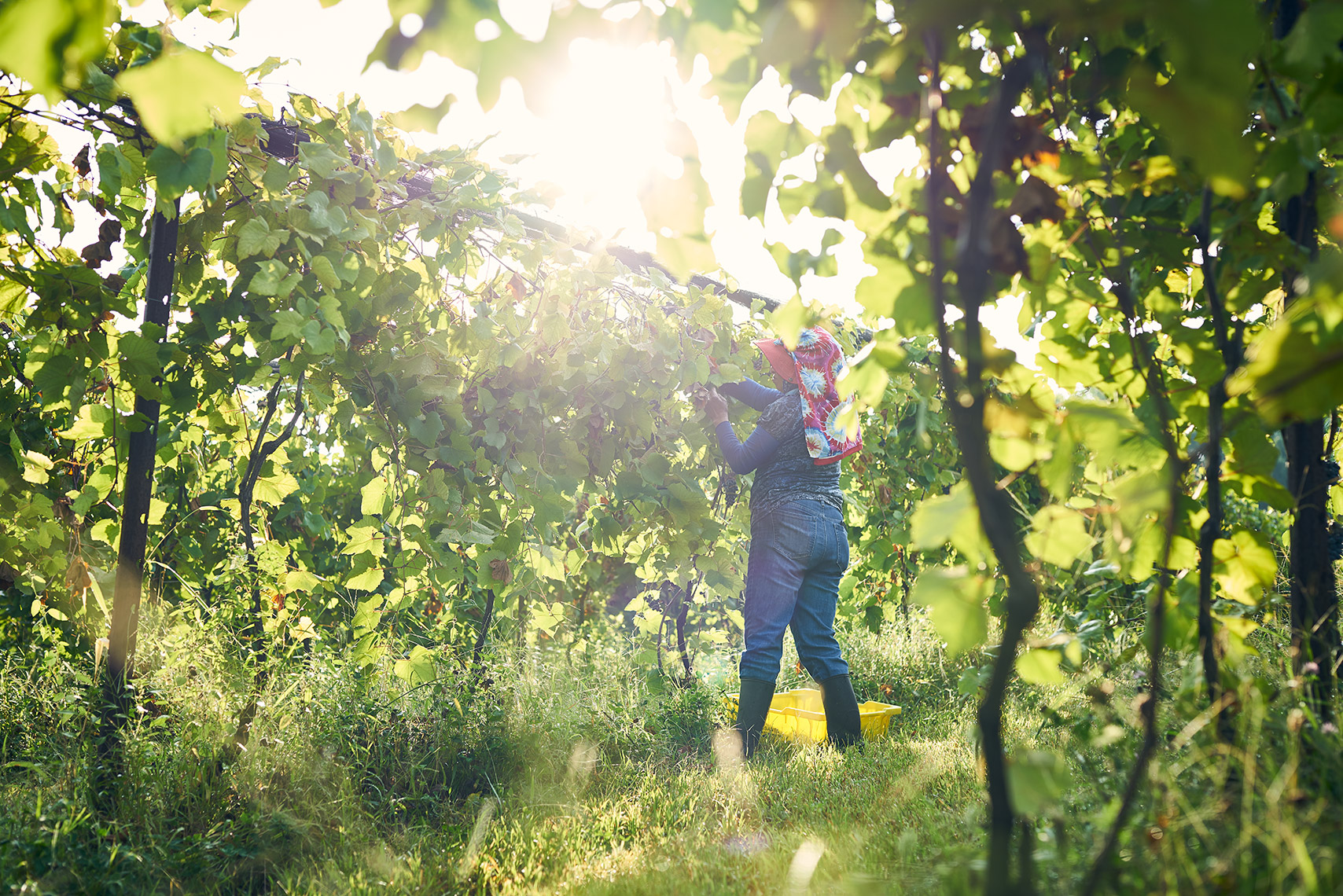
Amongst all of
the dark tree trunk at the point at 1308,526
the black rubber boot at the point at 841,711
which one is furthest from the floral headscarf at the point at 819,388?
the dark tree trunk at the point at 1308,526

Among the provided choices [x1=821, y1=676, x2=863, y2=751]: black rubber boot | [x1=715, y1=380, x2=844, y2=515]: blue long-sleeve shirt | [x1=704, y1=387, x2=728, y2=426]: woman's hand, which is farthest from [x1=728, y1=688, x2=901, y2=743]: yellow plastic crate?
[x1=704, y1=387, x2=728, y2=426]: woman's hand

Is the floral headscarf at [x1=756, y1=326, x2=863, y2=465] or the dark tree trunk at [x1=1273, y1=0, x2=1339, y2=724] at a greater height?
the floral headscarf at [x1=756, y1=326, x2=863, y2=465]

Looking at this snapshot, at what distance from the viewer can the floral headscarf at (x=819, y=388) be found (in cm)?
292

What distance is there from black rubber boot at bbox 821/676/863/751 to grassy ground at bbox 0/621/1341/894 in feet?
0.52

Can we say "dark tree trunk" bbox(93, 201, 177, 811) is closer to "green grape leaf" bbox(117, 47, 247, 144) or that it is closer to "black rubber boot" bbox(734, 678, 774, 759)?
"green grape leaf" bbox(117, 47, 247, 144)

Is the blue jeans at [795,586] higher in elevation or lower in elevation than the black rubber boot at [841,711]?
higher

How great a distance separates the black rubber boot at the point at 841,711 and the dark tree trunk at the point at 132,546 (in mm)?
2368

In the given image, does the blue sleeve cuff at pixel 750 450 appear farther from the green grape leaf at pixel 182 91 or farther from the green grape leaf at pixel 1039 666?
the green grape leaf at pixel 182 91

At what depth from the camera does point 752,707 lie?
288cm

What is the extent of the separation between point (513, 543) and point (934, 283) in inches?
75.9

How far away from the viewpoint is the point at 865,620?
4883 millimetres

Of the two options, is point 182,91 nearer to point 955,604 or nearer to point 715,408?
point 955,604

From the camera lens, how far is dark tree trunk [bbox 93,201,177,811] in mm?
2107

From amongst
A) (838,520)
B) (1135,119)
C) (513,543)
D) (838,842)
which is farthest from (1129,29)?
(838,520)
